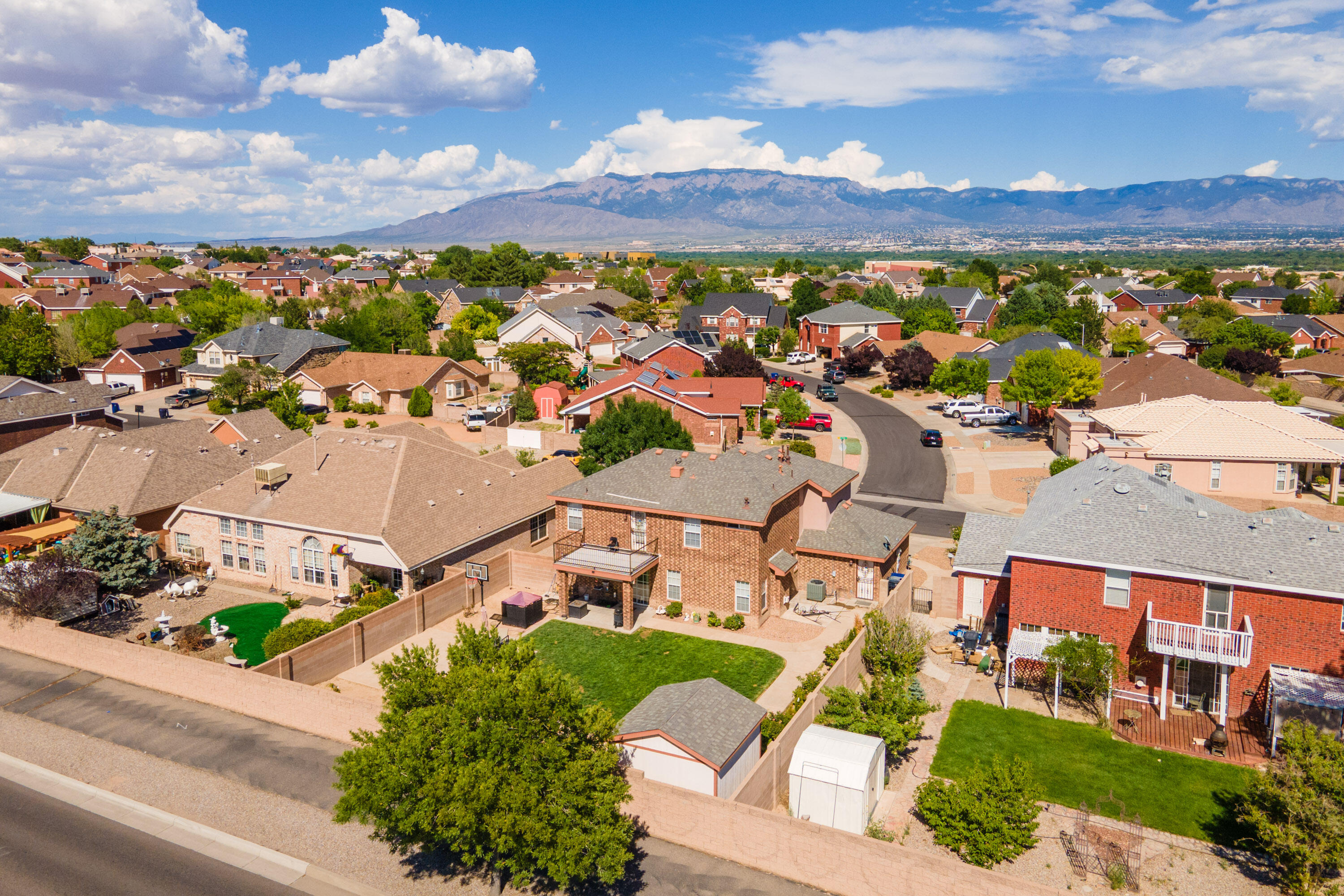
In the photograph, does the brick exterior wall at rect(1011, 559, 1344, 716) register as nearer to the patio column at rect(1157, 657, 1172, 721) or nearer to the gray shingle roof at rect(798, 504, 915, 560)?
the patio column at rect(1157, 657, 1172, 721)

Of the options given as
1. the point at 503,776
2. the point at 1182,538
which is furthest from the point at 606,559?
the point at 1182,538

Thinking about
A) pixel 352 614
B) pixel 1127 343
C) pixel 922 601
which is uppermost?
pixel 1127 343

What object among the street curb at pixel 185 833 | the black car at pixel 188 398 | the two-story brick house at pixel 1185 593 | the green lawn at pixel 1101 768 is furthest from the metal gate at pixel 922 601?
the black car at pixel 188 398

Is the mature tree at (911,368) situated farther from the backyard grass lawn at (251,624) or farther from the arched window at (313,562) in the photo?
the backyard grass lawn at (251,624)

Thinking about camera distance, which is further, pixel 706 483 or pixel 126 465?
pixel 126 465

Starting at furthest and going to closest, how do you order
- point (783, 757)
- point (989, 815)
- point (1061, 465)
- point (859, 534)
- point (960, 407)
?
point (960, 407) → point (1061, 465) → point (859, 534) → point (783, 757) → point (989, 815)

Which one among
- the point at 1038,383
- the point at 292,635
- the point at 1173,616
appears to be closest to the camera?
the point at 1173,616

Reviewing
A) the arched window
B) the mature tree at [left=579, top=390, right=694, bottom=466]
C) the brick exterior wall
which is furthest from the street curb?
the mature tree at [left=579, top=390, right=694, bottom=466]

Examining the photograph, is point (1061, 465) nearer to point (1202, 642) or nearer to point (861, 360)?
point (1202, 642)
